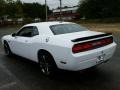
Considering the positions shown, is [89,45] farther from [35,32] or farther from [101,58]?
[35,32]

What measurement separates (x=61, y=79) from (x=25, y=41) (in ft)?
6.52

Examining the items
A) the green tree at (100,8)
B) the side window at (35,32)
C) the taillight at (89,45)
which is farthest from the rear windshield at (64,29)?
the green tree at (100,8)

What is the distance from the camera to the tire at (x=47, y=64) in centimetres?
616

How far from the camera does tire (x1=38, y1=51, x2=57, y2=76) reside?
20.2ft

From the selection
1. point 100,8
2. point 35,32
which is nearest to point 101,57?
point 35,32

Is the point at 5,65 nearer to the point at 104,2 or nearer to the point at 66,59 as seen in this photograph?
the point at 66,59

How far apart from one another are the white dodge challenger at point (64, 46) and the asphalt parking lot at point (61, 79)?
382 millimetres

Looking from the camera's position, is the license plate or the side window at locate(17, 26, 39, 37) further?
the side window at locate(17, 26, 39, 37)

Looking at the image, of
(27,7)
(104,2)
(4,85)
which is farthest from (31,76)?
(27,7)

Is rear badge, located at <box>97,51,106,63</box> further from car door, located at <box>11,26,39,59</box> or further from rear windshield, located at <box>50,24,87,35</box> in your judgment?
car door, located at <box>11,26,39,59</box>

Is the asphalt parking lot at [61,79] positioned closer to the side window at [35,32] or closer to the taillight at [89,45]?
the taillight at [89,45]

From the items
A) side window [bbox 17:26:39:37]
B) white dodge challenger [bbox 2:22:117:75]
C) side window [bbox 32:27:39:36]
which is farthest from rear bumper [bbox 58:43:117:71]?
side window [bbox 17:26:39:37]

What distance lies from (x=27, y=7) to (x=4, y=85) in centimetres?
9737

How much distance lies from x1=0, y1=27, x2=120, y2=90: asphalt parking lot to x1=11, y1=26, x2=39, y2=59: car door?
0.54 metres
